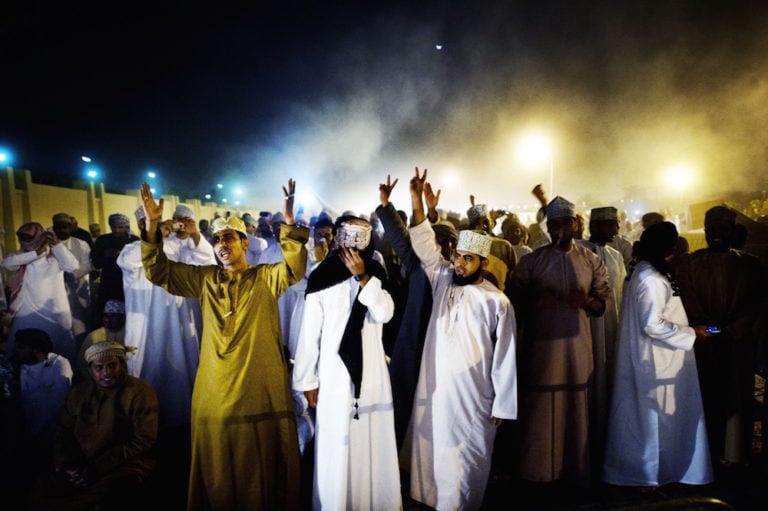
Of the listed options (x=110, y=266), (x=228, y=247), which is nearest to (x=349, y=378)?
(x=228, y=247)

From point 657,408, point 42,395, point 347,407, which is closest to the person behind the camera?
point 347,407

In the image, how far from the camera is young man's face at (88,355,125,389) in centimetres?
339

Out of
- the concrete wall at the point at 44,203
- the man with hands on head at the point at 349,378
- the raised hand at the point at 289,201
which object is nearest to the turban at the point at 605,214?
the man with hands on head at the point at 349,378

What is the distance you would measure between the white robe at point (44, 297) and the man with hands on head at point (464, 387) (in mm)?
4952

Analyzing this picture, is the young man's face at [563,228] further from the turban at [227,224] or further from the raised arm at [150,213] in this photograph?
the raised arm at [150,213]

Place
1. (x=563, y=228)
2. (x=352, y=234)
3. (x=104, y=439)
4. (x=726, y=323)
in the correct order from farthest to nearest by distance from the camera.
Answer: (x=726, y=323)
(x=563, y=228)
(x=104, y=439)
(x=352, y=234)

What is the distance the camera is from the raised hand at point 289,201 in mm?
3271

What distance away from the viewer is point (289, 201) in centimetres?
334

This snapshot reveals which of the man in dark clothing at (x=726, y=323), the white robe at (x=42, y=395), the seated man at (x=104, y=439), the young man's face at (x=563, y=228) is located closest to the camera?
the seated man at (x=104, y=439)

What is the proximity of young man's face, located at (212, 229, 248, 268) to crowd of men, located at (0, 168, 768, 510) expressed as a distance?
0.7 inches

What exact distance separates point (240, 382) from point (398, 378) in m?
1.31

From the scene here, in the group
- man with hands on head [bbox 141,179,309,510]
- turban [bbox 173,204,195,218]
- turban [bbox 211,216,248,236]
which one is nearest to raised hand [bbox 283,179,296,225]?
man with hands on head [bbox 141,179,309,510]

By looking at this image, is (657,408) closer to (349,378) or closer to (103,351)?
(349,378)

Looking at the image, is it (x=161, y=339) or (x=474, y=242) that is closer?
(x=474, y=242)
